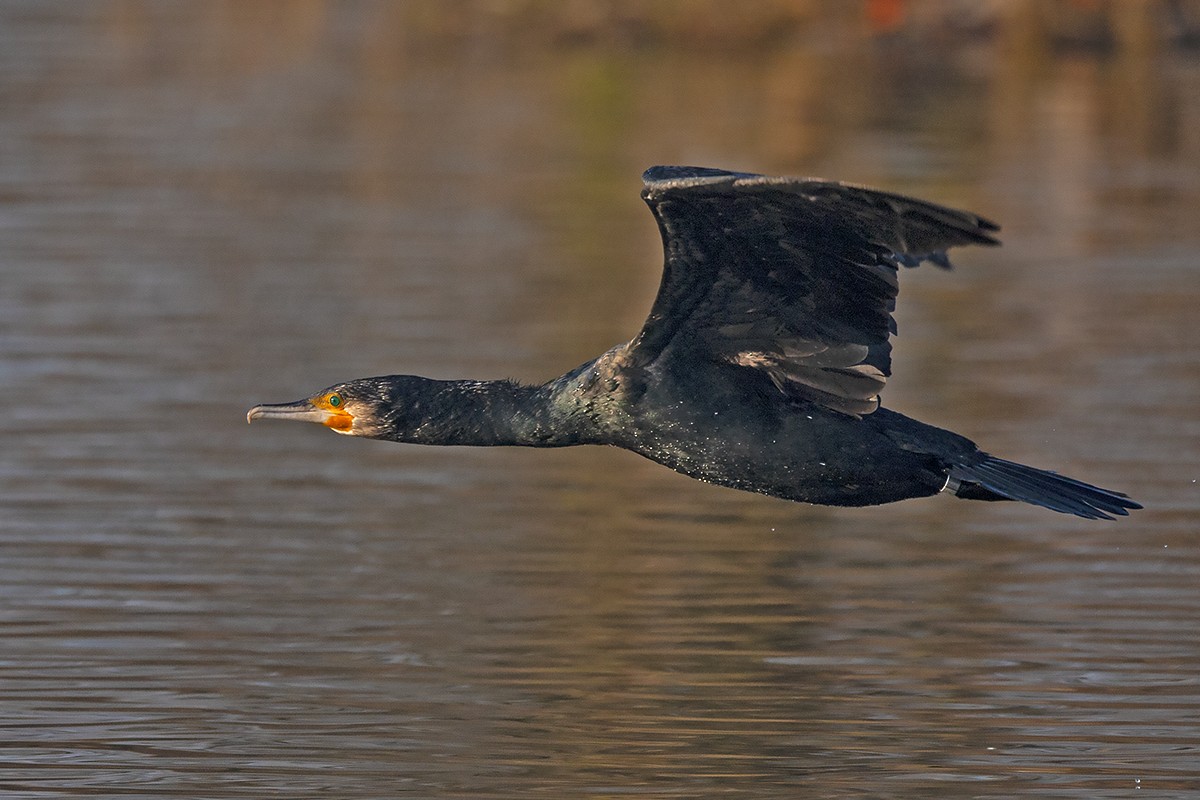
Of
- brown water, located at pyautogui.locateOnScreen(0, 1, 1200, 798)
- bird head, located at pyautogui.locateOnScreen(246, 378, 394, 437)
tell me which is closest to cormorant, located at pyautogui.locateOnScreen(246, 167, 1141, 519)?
bird head, located at pyautogui.locateOnScreen(246, 378, 394, 437)

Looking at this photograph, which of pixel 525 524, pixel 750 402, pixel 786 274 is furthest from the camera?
pixel 525 524

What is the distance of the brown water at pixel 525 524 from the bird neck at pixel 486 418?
2.77ft

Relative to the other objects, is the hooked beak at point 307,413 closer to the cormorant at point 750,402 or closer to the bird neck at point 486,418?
the cormorant at point 750,402

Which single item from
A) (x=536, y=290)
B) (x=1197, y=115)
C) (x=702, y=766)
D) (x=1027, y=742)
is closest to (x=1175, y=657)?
(x=1027, y=742)

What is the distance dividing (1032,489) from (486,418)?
1.71 m

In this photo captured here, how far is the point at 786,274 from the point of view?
6.74 meters

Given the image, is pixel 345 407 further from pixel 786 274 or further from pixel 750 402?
pixel 786 274

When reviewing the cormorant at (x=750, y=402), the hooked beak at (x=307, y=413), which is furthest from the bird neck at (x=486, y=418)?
the hooked beak at (x=307, y=413)

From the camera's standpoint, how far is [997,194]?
64.2 feet

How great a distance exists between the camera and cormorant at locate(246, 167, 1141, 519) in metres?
6.80

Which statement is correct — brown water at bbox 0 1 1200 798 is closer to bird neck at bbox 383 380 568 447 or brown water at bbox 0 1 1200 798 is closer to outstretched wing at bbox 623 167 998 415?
bird neck at bbox 383 380 568 447

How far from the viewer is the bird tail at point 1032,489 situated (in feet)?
22.8

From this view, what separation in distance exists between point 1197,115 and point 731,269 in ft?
64.1

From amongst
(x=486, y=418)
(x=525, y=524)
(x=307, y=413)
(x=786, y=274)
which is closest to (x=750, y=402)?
(x=786, y=274)
